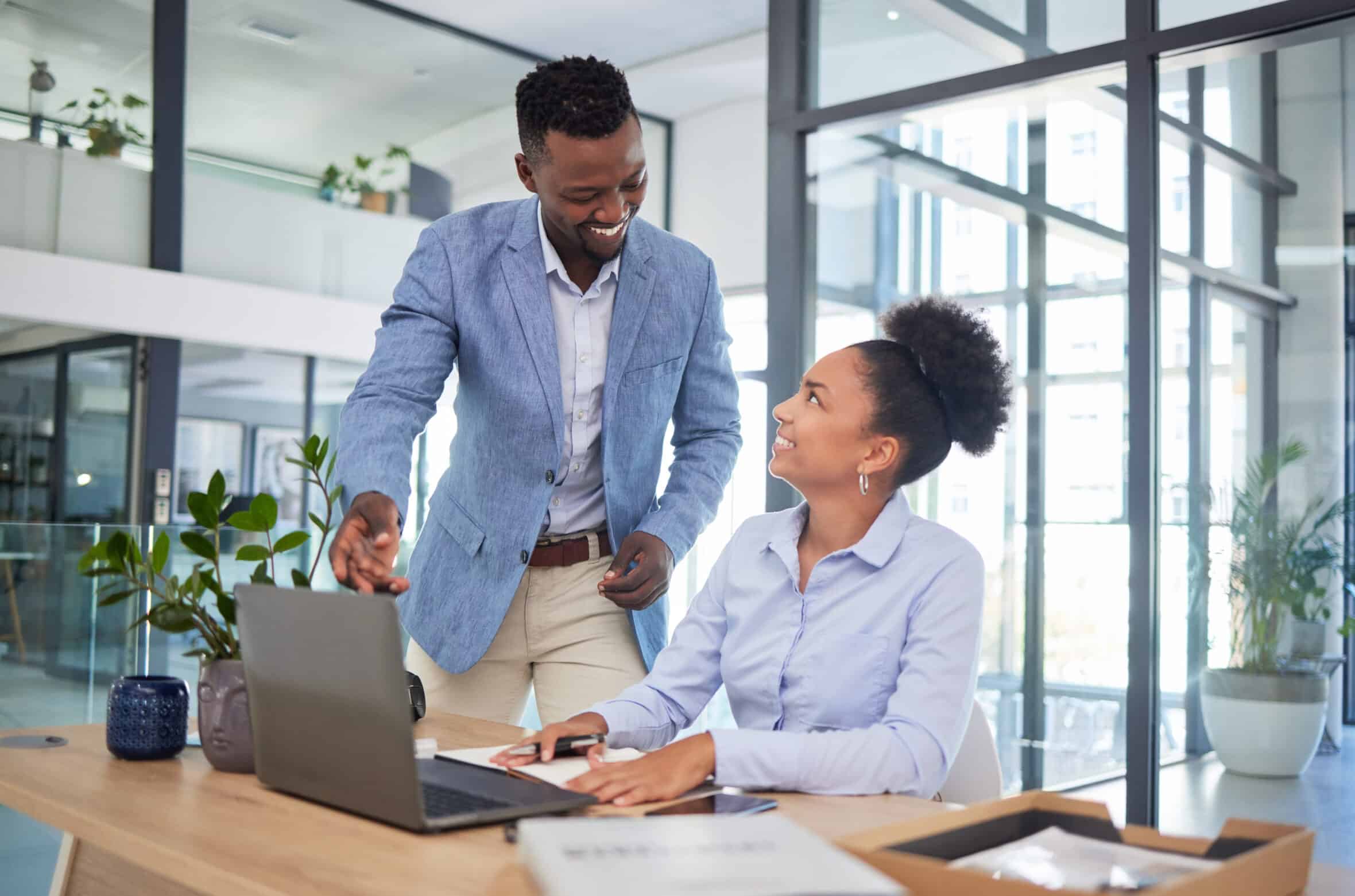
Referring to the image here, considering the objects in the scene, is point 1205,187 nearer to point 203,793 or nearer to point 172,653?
point 203,793

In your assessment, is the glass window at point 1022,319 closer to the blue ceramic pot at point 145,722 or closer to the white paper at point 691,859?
the blue ceramic pot at point 145,722

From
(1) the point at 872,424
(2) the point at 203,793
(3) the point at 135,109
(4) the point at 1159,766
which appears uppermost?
(3) the point at 135,109

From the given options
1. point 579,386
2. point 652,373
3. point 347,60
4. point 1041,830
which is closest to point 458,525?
point 579,386

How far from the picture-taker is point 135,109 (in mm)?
5684

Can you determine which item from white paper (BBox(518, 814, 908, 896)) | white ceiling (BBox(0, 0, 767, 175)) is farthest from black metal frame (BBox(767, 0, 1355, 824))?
white ceiling (BBox(0, 0, 767, 175))

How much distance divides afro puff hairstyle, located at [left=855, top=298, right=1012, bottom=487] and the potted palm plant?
1.29 meters

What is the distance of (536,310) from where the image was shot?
1909 millimetres

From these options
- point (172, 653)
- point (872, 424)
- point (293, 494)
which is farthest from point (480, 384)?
point (293, 494)

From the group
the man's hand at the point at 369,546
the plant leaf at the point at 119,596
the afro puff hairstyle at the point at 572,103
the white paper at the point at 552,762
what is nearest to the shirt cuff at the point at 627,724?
the white paper at the point at 552,762

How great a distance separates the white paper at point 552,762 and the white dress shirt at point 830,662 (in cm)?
13

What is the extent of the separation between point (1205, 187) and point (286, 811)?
2.63 meters

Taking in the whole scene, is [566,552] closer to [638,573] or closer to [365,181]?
[638,573]

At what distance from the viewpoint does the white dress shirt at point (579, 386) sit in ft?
6.31

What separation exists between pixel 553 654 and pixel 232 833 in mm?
906
